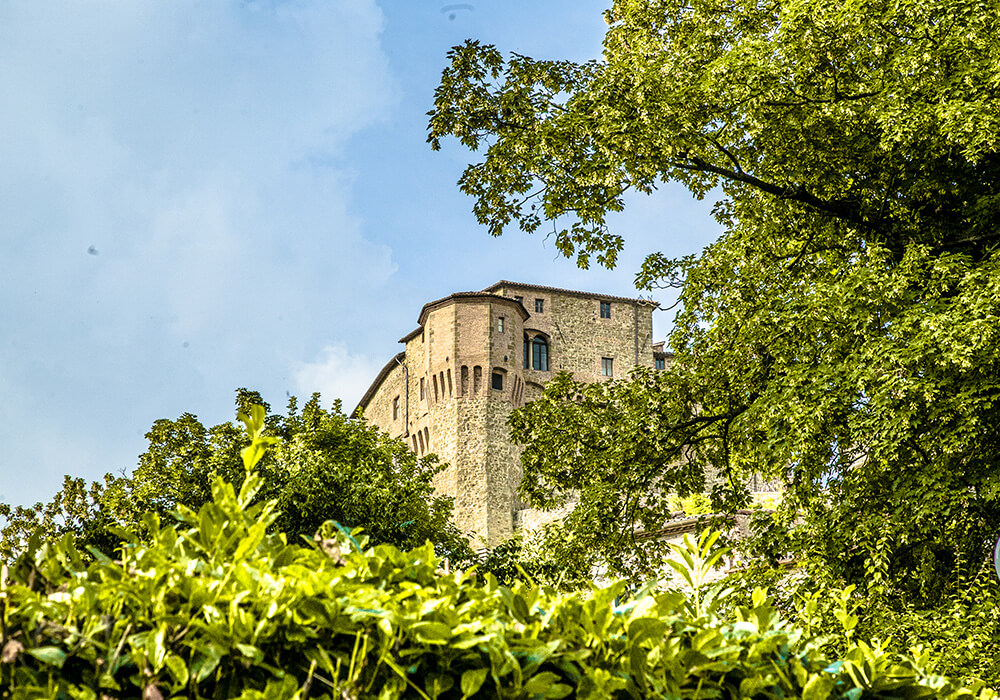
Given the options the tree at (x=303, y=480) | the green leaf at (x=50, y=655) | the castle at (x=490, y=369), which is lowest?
the green leaf at (x=50, y=655)

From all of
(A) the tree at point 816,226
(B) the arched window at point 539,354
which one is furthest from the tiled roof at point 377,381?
(A) the tree at point 816,226

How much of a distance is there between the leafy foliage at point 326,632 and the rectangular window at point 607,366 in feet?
A: 212

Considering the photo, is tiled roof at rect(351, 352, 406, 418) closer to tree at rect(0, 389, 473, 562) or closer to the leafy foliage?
tree at rect(0, 389, 473, 562)

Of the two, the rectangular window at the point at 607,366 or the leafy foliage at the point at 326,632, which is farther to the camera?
the rectangular window at the point at 607,366

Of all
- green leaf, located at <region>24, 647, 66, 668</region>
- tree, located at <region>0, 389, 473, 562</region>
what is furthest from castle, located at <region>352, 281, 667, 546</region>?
green leaf, located at <region>24, 647, 66, 668</region>

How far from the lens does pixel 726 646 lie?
8.18ft

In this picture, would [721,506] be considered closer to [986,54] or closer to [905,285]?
[905,285]

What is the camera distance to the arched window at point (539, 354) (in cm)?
6556

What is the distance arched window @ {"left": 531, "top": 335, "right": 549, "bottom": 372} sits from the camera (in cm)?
6556

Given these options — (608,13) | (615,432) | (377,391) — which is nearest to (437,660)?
(615,432)

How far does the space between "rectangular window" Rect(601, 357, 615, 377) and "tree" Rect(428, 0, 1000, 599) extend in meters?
51.7

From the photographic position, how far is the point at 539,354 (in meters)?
65.9

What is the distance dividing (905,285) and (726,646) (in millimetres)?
9537

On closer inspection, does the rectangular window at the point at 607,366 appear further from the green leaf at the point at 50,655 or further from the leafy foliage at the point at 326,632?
the green leaf at the point at 50,655
